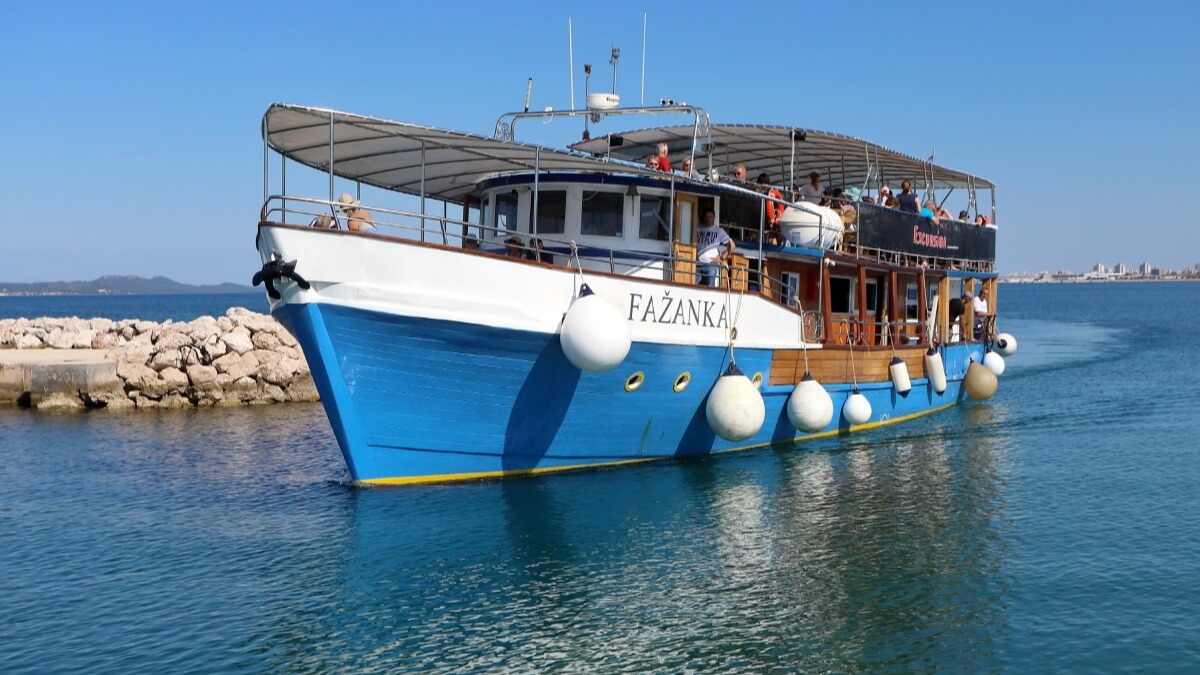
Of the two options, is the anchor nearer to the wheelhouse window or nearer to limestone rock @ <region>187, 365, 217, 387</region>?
the wheelhouse window

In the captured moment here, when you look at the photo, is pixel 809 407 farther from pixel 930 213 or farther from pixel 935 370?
pixel 930 213

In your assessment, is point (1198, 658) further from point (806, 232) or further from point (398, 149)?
point (398, 149)

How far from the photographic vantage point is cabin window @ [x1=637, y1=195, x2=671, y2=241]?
15.4 meters

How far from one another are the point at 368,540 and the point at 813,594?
5021mm

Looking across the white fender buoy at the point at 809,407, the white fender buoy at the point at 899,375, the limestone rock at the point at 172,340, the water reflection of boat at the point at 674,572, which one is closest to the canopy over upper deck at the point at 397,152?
the water reflection of boat at the point at 674,572

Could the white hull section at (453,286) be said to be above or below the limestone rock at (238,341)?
above

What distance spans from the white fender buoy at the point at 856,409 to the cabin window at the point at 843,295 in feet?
7.50

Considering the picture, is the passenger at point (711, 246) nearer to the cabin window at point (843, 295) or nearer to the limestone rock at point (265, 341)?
the cabin window at point (843, 295)

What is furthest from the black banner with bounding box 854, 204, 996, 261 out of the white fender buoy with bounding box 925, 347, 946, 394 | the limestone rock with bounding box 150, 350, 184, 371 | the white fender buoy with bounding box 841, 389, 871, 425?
the limestone rock with bounding box 150, 350, 184, 371

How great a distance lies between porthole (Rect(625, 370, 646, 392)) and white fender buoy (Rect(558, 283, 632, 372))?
3.54ft

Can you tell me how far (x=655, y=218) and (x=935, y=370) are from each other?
9.10 meters

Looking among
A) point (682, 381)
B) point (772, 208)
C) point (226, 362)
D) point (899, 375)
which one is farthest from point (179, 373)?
point (899, 375)

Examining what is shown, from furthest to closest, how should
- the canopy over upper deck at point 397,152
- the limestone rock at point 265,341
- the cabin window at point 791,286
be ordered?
the limestone rock at point 265,341
the cabin window at point 791,286
the canopy over upper deck at point 397,152

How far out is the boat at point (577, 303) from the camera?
1230cm
